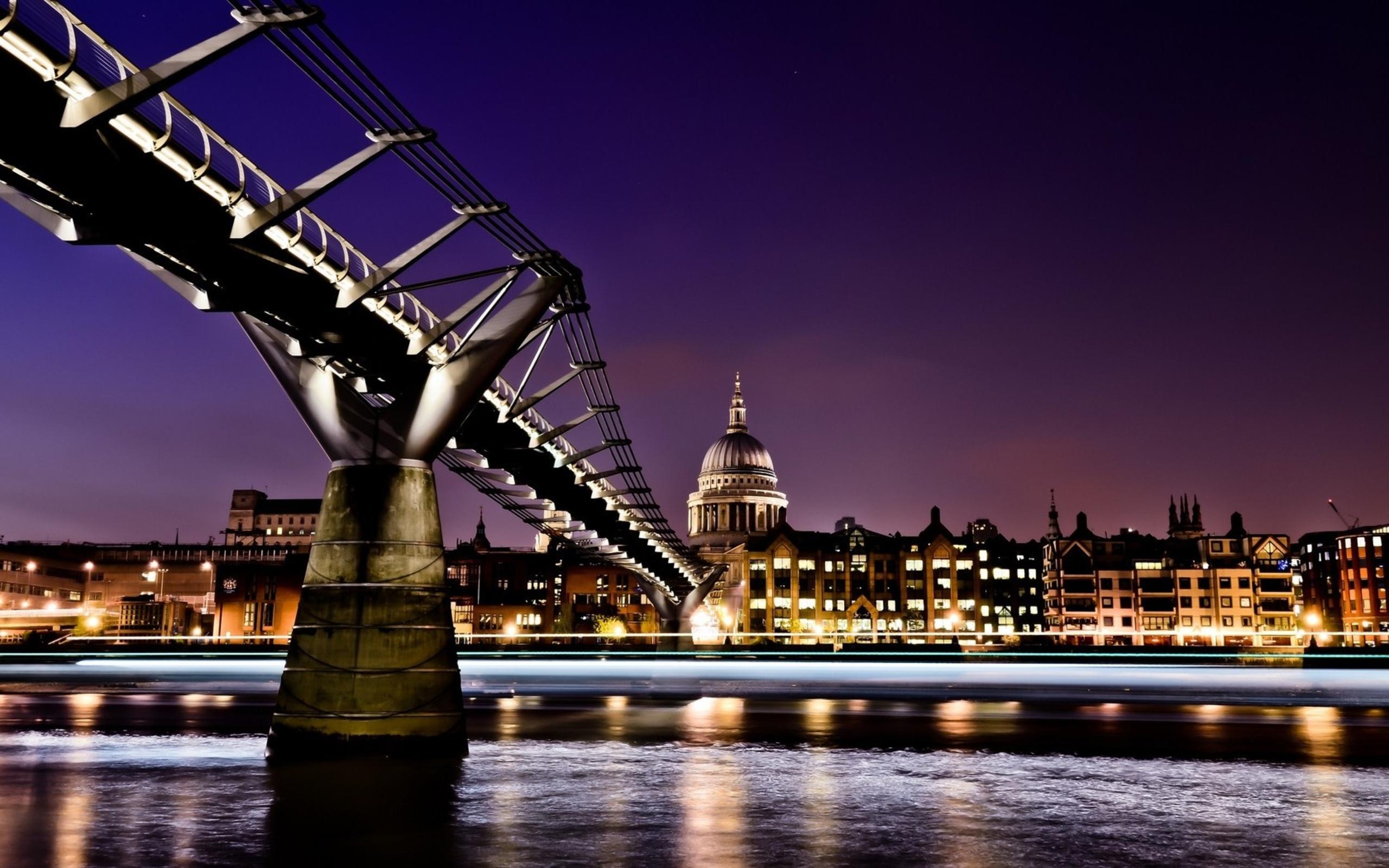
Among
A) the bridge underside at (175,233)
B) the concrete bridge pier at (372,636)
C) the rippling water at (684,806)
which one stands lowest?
the rippling water at (684,806)

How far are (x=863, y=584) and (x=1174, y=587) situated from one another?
144 feet

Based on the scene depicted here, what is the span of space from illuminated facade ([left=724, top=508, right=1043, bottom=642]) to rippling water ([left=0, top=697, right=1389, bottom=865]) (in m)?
155

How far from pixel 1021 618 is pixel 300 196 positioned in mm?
189580

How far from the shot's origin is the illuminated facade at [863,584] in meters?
183

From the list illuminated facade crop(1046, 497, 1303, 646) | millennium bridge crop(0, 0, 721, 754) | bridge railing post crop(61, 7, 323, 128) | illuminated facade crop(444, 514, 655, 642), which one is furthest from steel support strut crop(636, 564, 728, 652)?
bridge railing post crop(61, 7, 323, 128)

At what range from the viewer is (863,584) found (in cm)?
18638

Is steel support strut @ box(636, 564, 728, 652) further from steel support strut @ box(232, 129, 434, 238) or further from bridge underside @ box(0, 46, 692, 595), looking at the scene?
steel support strut @ box(232, 129, 434, 238)

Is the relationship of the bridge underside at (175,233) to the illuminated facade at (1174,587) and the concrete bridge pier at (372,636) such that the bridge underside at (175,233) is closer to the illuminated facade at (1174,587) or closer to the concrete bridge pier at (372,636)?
the concrete bridge pier at (372,636)

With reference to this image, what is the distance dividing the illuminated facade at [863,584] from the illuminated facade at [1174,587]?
13836 mm

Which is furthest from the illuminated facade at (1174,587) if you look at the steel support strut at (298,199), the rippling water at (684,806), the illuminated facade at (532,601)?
the steel support strut at (298,199)

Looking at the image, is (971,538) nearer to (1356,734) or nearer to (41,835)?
(1356,734)

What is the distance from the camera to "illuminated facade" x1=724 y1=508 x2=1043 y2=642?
183250 mm

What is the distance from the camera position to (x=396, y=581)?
2602 cm

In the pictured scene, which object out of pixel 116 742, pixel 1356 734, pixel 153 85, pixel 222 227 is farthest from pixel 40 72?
pixel 1356 734
